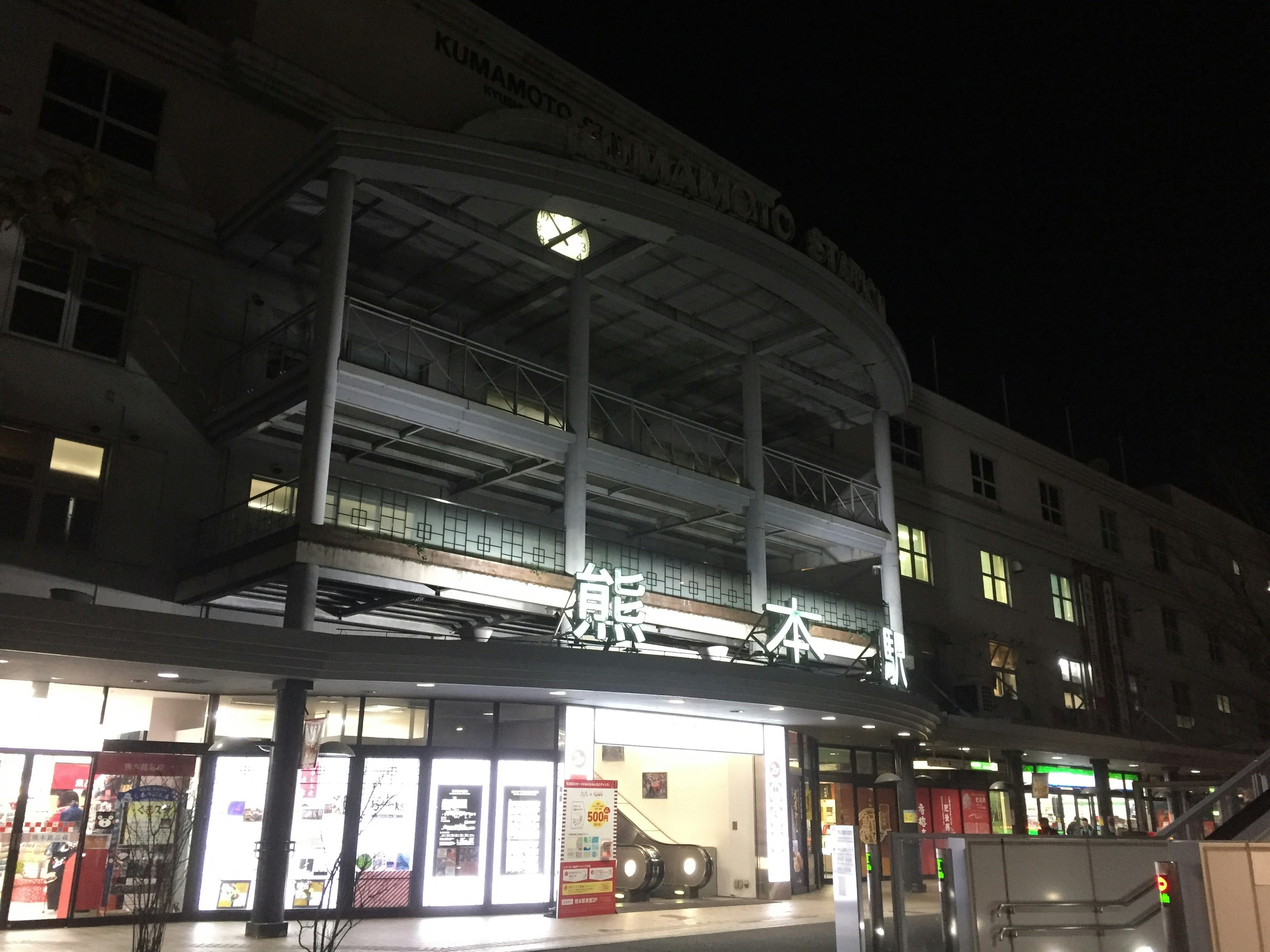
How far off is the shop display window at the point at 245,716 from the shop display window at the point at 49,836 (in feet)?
6.35

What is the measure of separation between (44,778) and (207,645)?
345cm

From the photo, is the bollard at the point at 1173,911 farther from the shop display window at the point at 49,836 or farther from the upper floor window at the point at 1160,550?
the upper floor window at the point at 1160,550

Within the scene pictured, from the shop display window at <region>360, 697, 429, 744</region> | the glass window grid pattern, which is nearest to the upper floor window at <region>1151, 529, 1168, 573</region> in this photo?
the glass window grid pattern

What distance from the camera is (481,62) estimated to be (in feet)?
79.4

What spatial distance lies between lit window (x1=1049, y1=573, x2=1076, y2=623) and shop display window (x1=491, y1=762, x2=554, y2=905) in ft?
83.1

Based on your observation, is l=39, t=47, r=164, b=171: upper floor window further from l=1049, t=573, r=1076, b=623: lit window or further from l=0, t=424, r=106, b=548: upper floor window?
l=1049, t=573, r=1076, b=623: lit window

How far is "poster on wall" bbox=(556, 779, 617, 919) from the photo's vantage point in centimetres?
1670

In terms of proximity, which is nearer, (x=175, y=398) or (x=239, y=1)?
(x=175, y=398)

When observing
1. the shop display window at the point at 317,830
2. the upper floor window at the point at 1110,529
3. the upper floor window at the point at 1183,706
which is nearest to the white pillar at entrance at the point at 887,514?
the shop display window at the point at 317,830

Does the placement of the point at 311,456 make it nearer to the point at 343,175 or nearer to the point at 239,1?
the point at 343,175

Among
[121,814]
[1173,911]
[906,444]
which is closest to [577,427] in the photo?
[121,814]

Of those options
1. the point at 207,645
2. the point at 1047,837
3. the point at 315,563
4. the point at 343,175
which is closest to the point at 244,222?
the point at 343,175

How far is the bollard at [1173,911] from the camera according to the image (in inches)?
294

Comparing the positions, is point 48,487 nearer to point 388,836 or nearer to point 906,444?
point 388,836
